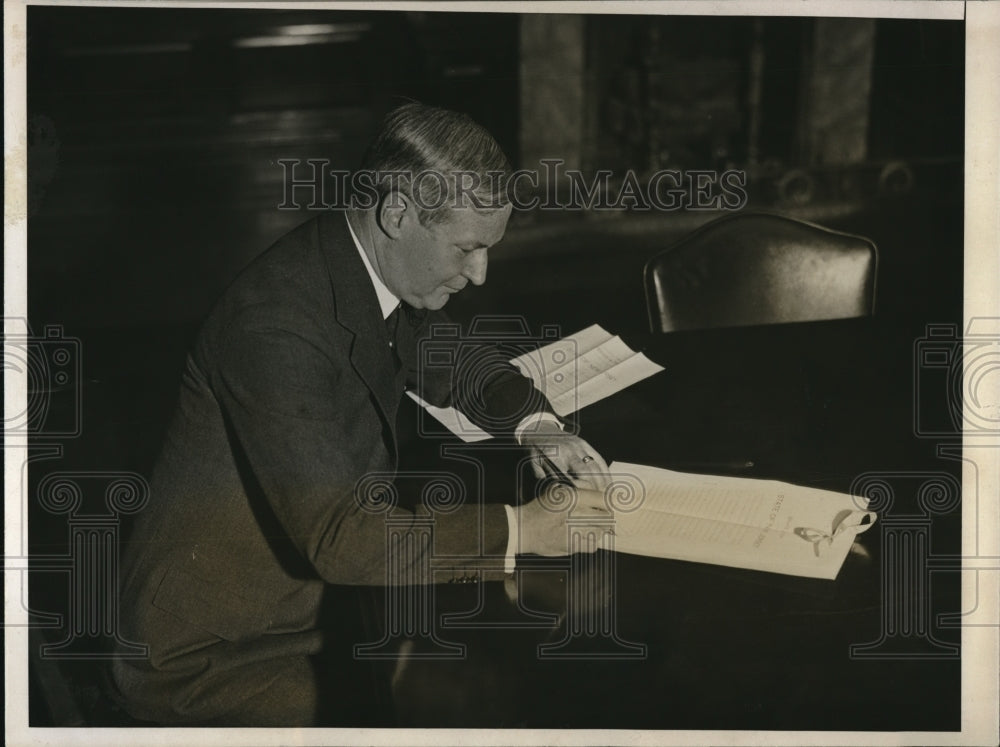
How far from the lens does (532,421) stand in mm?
2193

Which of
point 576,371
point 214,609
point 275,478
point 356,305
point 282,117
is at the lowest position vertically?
point 214,609

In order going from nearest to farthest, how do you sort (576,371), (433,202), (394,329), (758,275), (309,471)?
1. (309,471)
2. (433,202)
3. (394,329)
4. (576,371)
5. (758,275)

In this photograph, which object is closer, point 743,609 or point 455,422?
point 743,609

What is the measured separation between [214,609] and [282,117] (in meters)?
1.04

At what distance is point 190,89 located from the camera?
217cm

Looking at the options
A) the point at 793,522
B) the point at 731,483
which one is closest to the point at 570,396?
the point at 731,483

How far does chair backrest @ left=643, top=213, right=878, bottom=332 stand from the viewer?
2.40 meters

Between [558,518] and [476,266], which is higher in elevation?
[476,266]

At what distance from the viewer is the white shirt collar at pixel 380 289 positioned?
80.9 inches

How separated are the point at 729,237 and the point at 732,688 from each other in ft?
3.45

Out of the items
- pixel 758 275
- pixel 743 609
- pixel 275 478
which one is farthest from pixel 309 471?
pixel 758 275

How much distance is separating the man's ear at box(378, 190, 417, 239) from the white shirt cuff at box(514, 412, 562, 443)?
0.48 meters

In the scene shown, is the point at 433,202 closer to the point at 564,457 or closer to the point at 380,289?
the point at 380,289

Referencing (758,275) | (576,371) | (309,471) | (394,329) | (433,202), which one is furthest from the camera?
(758,275)
